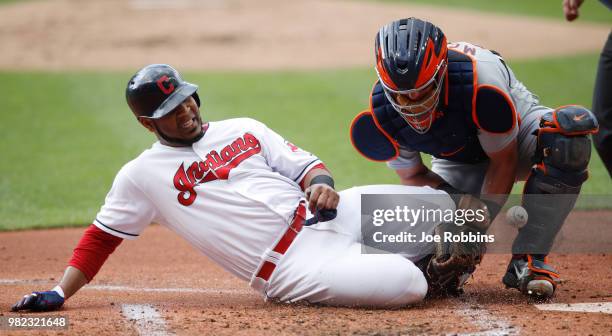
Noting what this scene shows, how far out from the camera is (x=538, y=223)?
15.1ft

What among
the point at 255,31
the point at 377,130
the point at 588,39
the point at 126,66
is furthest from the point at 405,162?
the point at 255,31

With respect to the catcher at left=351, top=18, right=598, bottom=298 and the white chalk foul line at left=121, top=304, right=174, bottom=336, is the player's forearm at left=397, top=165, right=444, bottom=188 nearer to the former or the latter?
the catcher at left=351, top=18, right=598, bottom=298

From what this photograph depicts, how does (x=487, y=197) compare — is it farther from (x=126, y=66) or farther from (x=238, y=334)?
(x=126, y=66)

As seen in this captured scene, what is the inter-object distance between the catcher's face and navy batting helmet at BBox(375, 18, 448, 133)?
0.98 m

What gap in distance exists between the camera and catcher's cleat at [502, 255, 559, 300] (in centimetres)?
444

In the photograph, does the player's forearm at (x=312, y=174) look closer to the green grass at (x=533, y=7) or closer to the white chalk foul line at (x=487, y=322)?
the white chalk foul line at (x=487, y=322)

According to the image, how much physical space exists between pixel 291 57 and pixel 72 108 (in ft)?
17.9

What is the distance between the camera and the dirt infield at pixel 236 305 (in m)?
4.01

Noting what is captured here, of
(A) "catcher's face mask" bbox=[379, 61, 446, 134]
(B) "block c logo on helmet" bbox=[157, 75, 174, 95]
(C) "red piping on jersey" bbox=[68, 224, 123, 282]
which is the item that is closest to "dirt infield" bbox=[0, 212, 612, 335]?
(C) "red piping on jersey" bbox=[68, 224, 123, 282]

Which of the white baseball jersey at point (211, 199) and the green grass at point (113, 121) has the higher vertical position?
the white baseball jersey at point (211, 199)

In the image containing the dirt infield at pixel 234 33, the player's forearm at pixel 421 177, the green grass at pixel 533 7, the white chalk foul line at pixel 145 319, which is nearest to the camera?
the white chalk foul line at pixel 145 319

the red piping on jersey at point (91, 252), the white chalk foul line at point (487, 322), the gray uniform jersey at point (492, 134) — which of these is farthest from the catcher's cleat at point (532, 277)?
the red piping on jersey at point (91, 252)

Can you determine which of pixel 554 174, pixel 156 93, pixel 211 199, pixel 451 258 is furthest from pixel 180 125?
pixel 554 174

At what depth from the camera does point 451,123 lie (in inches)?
183
